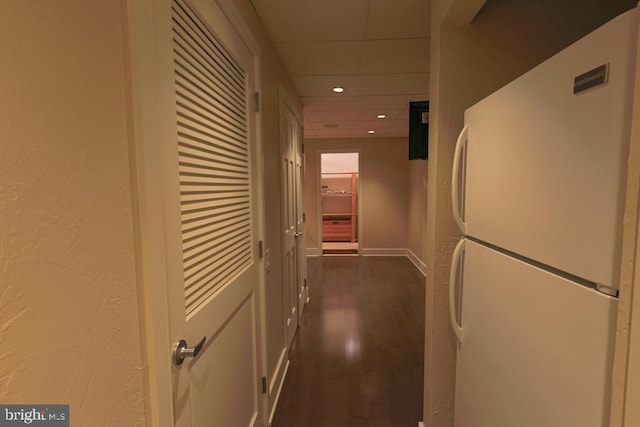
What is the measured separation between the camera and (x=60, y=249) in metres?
0.56

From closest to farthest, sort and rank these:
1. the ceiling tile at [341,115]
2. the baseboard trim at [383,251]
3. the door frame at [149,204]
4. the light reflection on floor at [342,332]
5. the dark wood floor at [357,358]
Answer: the door frame at [149,204]
the dark wood floor at [357,358]
the light reflection on floor at [342,332]
the ceiling tile at [341,115]
the baseboard trim at [383,251]

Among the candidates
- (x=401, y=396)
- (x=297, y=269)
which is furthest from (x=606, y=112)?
(x=297, y=269)

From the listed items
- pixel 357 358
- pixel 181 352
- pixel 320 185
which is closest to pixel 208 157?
pixel 181 352

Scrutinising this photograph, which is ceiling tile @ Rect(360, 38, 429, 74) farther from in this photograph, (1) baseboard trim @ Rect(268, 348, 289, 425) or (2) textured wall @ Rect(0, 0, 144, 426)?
(1) baseboard trim @ Rect(268, 348, 289, 425)

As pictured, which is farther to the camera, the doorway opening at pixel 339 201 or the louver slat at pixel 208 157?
the doorway opening at pixel 339 201

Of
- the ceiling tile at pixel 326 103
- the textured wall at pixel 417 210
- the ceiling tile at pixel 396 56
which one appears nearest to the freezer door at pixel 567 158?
the ceiling tile at pixel 396 56

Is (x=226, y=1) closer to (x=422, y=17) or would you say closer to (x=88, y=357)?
(x=422, y=17)

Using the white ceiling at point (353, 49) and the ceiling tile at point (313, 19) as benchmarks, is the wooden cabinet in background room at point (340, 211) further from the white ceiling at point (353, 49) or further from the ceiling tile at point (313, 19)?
the ceiling tile at point (313, 19)

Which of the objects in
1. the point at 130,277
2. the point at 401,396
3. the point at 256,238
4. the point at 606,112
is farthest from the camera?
the point at 401,396

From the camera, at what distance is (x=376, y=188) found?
6.61 metres

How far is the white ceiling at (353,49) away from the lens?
70.8 inches

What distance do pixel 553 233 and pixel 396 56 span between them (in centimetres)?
206

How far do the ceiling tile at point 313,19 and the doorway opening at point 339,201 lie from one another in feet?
18.5

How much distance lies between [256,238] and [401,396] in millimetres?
1584
